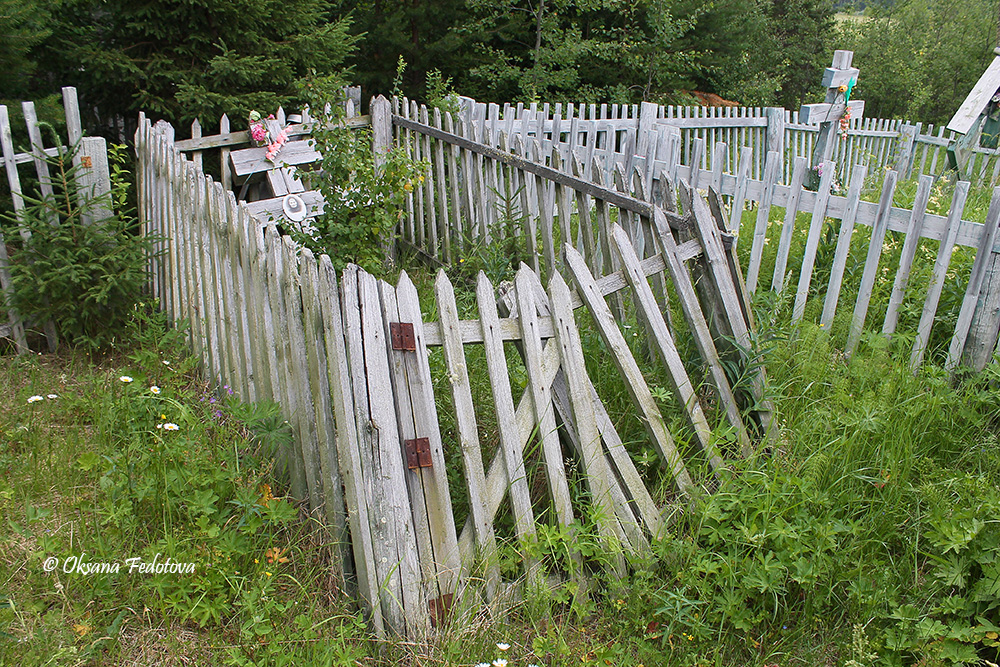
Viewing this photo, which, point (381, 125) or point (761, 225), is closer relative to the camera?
point (761, 225)

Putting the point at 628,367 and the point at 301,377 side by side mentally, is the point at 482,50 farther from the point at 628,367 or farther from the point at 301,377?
the point at 301,377

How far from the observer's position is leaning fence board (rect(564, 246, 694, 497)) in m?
2.65

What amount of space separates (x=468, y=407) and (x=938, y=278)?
280 cm

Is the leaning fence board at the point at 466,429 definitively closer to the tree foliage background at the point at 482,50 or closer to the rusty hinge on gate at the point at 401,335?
the rusty hinge on gate at the point at 401,335

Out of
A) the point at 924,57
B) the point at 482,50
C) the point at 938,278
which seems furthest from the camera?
the point at 924,57

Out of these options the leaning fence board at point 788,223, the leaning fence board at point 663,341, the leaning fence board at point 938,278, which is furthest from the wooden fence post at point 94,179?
the leaning fence board at point 938,278

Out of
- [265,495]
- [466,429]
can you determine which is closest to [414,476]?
[466,429]

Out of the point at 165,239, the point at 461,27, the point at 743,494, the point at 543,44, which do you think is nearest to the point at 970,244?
the point at 743,494

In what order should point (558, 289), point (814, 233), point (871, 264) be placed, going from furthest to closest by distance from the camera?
point (814, 233) → point (871, 264) → point (558, 289)

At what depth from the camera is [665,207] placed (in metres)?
3.26

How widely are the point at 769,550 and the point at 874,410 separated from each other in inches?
42.4

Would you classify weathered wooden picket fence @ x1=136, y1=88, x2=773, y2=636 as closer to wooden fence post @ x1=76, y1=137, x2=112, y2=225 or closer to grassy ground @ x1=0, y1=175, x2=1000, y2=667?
grassy ground @ x1=0, y1=175, x2=1000, y2=667

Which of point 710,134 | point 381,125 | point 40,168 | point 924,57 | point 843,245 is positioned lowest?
point 843,245

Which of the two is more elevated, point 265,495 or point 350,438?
point 350,438
